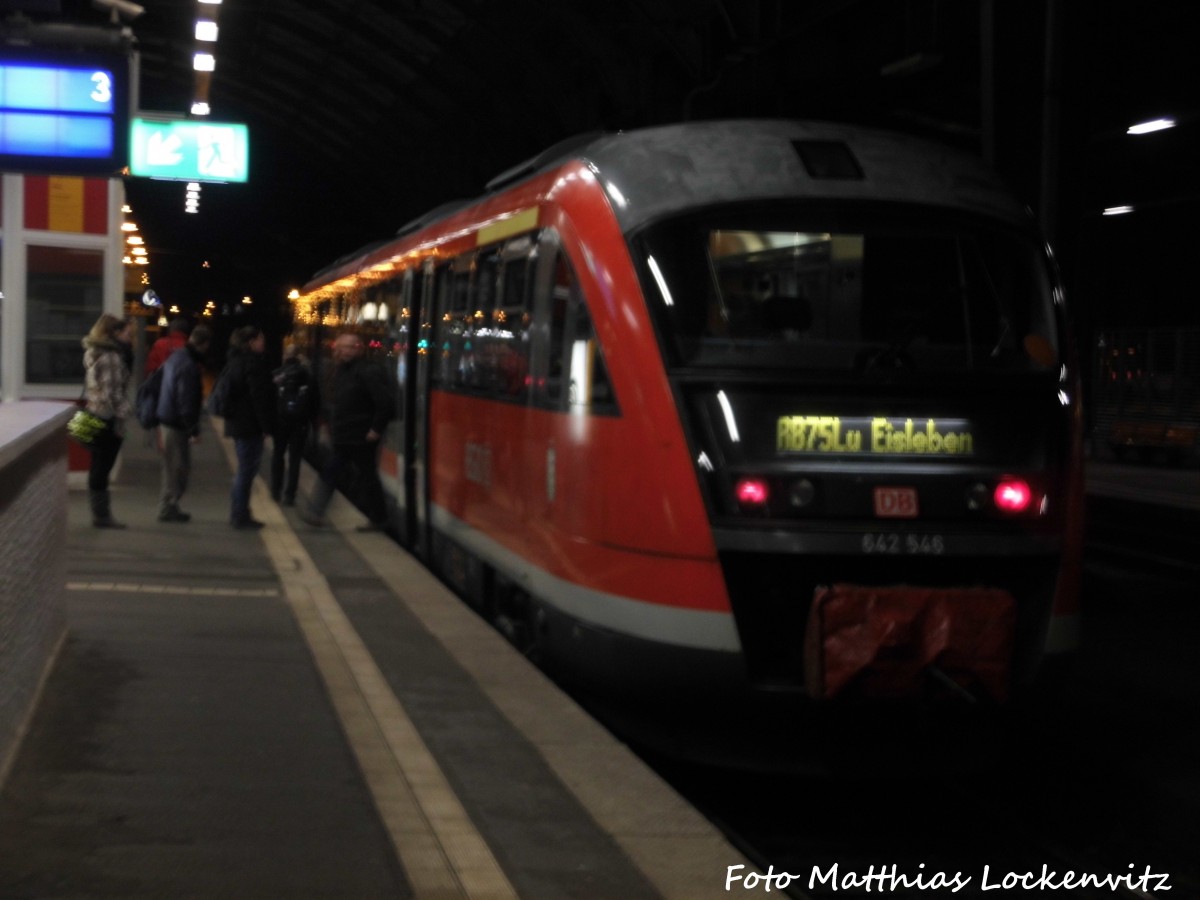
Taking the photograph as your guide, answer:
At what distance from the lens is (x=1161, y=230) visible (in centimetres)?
4056

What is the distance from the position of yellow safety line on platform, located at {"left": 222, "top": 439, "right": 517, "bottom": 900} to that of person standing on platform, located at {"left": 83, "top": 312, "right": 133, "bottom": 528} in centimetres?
414

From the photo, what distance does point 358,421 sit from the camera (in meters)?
14.1

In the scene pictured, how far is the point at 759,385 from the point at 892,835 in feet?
6.13

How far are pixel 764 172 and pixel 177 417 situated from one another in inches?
299

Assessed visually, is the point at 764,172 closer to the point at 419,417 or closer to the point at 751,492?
the point at 751,492

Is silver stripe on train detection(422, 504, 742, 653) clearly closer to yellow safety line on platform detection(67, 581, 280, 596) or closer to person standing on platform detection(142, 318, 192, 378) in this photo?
yellow safety line on platform detection(67, 581, 280, 596)

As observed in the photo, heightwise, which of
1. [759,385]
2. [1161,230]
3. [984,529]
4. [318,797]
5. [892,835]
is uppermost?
[1161,230]

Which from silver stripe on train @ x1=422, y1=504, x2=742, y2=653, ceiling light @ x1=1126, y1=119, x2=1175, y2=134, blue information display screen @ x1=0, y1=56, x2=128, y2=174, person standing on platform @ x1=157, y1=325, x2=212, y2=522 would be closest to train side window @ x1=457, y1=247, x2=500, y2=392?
silver stripe on train @ x1=422, y1=504, x2=742, y2=653

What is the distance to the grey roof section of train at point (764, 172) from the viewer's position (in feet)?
A: 24.5

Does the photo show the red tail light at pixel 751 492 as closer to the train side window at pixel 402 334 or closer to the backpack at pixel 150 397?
the train side window at pixel 402 334

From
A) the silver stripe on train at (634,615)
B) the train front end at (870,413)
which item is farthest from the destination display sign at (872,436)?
the silver stripe on train at (634,615)

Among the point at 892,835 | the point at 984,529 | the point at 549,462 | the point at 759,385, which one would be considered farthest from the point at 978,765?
the point at 549,462

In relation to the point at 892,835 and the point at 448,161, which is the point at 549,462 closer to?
the point at 892,835

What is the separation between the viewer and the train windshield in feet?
23.6
